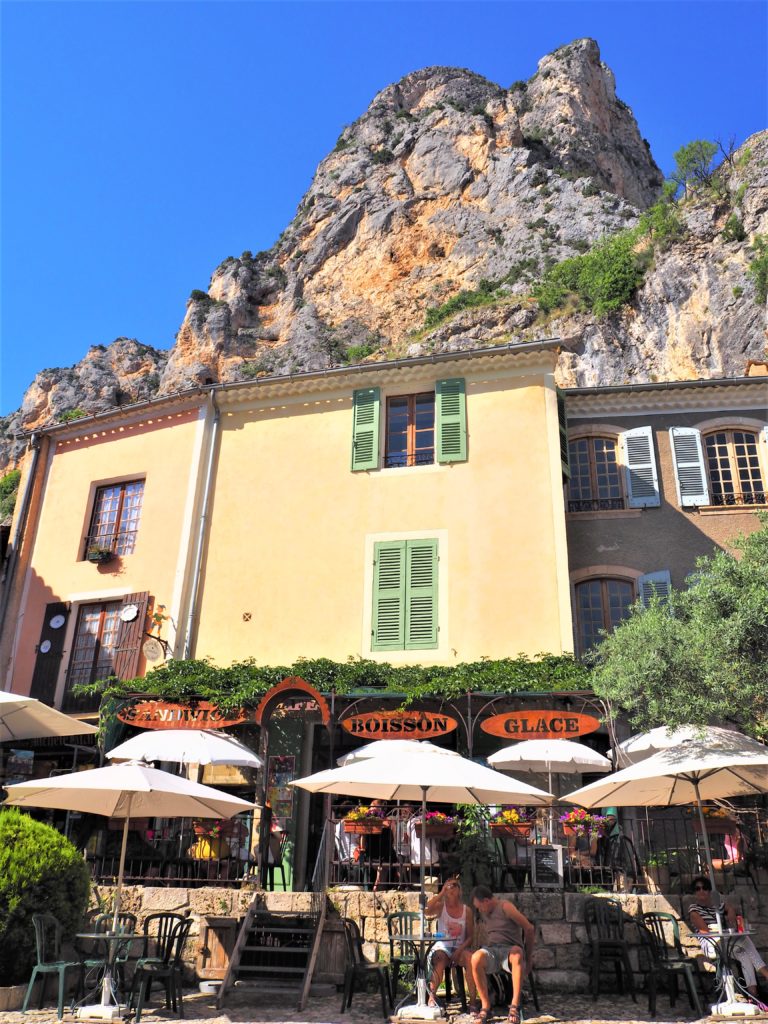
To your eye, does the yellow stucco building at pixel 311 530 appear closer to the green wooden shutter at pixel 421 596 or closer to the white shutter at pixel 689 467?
the green wooden shutter at pixel 421 596

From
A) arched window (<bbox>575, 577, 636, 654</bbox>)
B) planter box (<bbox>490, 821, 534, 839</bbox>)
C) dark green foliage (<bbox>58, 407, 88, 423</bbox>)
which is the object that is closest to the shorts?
planter box (<bbox>490, 821, 534, 839</bbox>)

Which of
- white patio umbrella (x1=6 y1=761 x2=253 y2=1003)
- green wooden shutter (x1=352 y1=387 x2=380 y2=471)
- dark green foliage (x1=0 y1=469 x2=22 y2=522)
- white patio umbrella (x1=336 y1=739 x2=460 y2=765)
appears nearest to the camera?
white patio umbrella (x1=6 y1=761 x2=253 y2=1003)

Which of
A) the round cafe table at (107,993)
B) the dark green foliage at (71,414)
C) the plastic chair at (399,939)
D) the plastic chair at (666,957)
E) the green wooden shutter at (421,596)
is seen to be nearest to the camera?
the round cafe table at (107,993)

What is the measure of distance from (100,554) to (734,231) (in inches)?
1083

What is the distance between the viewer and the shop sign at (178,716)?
1161cm

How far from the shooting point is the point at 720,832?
32.5 feet

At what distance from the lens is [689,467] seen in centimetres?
1427

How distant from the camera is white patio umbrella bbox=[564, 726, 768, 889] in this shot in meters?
7.75

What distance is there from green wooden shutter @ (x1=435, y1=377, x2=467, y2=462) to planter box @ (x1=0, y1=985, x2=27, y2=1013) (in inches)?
372

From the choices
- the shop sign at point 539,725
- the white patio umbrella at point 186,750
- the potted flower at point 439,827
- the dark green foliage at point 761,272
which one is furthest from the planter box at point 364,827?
the dark green foliage at point 761,272

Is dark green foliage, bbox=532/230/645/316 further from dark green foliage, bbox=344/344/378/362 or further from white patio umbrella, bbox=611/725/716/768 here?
white patio umbrella, bbox=611/725/716/768

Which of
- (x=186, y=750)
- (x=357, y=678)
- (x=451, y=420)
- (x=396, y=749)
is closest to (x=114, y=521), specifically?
(x=357, y=678)

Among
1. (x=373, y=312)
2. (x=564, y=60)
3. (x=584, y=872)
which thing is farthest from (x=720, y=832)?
(x=564, y=60)

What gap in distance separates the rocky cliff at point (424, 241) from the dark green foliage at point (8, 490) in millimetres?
5540
